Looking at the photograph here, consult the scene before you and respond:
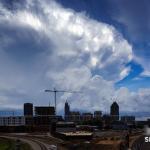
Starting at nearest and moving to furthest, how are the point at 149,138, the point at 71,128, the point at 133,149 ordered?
the point at 133,149
the point at 149,138
the point at 71,128

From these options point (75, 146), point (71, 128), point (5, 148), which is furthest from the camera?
point (71, 128)

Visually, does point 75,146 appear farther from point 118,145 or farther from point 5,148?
point 5,148

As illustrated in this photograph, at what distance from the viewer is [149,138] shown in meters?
151

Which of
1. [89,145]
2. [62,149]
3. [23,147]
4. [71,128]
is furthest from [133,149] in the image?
[71,128]

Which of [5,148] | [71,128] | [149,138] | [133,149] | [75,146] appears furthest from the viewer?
[71,128]

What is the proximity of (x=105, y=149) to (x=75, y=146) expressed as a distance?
10.3 metres

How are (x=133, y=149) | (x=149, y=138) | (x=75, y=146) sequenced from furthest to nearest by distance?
(x=149, y=138), (x=133, y=149), (x=75, y=146)

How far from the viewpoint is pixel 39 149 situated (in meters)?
117

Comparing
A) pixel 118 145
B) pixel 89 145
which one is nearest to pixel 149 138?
pixel 118 145

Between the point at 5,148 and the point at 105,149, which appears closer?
the point at 105,149

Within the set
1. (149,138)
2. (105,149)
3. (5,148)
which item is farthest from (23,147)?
(149,138)

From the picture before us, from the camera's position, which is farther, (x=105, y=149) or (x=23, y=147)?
(x=23, y=147)

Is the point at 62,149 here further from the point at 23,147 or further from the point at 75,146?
the point at 23,147

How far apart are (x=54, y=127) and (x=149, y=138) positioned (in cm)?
5651
